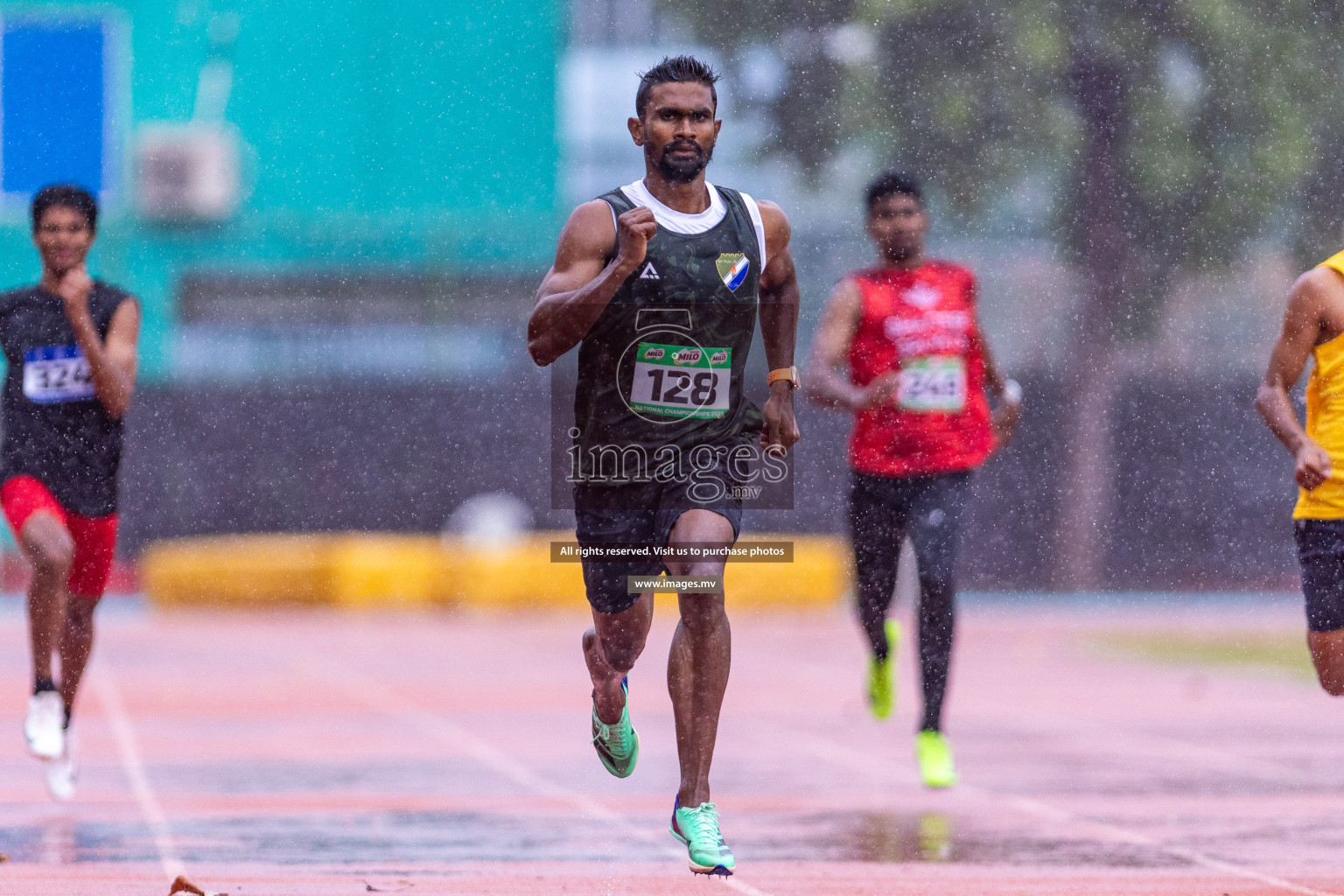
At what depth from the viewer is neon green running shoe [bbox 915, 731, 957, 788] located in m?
7.02

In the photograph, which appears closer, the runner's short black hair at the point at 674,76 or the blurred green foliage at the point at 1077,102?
the runner's short black hair at the point at 674,76

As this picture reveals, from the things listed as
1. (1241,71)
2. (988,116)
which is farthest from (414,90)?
(1241,71)

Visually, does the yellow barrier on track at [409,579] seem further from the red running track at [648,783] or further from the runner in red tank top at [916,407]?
the runner in red tank top at [916,407]

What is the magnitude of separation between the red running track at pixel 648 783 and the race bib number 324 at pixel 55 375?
136 centimetres

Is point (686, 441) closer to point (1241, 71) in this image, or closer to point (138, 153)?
point (1241, 71)

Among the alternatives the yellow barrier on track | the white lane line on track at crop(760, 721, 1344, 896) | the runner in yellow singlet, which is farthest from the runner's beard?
the yellow barrier on track

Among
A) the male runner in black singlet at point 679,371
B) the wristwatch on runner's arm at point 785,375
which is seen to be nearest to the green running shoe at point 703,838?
the male runner in black singlet at point 679,371

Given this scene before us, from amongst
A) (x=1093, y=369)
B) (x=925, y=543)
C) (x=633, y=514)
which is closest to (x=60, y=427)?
(x=633, y=514)

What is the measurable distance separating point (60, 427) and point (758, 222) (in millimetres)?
2622

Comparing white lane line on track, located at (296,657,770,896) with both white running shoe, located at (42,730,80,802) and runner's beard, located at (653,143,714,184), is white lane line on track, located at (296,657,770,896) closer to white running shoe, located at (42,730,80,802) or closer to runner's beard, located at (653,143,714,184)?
white running shoe, located at (42,730,80,802)

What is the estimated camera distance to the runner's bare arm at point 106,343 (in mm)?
6188

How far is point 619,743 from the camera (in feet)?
18.4

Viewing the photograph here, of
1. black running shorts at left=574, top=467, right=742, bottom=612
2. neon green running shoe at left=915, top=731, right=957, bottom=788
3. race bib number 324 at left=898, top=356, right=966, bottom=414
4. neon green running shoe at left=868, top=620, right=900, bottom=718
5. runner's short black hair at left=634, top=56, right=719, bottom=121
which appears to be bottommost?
neon green running shoe at left=915, top=731, right=957, bottom=788

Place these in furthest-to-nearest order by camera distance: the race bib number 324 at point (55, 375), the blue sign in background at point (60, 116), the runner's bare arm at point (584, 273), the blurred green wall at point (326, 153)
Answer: the blurred green wall at point (326, 153) → the blue sign in background at point (60, 116) → the race bib number 324 at point (55, 375) → the runner's bare arm at point (584, 273)
